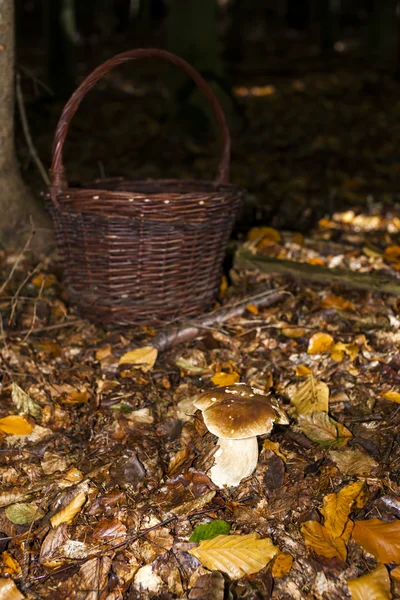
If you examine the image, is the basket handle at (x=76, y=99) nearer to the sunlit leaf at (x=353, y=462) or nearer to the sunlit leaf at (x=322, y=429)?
the sunlit leaf at (x=322, y=429)

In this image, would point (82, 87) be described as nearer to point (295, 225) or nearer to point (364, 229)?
point (295, 225)

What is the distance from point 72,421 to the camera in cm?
239

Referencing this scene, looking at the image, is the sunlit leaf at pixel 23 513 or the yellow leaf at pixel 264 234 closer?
the sunlit leaf at pixel 23 513

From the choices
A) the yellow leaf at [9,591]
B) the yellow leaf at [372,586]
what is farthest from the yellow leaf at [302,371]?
the yellow leaf at [9,591]

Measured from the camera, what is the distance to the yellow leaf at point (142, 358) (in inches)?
106

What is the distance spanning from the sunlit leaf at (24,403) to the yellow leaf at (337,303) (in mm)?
1491

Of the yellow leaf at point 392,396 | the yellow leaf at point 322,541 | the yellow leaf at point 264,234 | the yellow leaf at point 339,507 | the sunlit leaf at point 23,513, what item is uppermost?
the yellow leaf at point 392,396

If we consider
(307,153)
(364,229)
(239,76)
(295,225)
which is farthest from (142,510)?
(239,76)

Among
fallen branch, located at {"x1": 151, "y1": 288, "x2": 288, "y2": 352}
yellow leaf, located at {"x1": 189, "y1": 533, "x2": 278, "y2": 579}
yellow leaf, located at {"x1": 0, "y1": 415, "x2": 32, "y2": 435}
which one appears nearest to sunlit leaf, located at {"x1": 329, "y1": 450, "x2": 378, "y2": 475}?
yellow leaf, located at {"x1": 189, "y1": 533, "x2": 278, "y2": 579}

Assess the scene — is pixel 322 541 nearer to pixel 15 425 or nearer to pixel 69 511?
pixel 69 511

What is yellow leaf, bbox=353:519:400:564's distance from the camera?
1.79 metres

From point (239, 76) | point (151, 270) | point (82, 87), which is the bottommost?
point (239, 76)

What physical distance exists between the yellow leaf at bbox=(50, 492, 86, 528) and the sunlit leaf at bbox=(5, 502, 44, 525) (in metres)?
0.06

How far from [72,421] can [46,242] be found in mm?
1476
